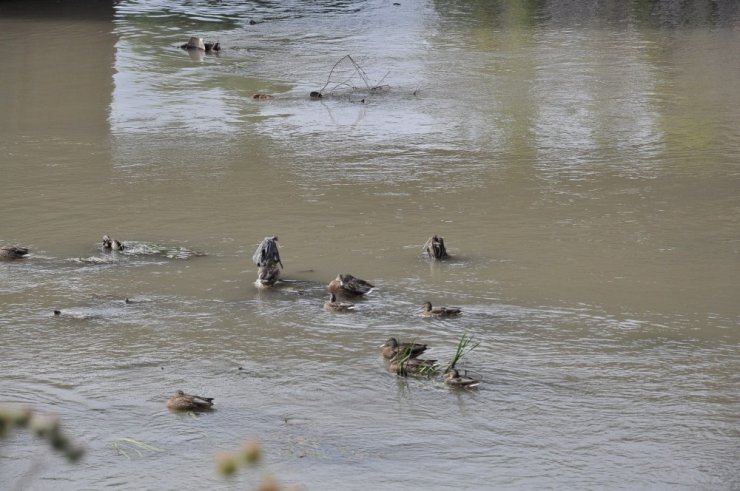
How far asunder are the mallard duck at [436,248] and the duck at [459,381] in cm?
257

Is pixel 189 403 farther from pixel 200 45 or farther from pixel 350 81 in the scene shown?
pixel 200 45

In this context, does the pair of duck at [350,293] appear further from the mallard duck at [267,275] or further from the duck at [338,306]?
the mallard duck at [267,275]

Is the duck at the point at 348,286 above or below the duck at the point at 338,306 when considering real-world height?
above

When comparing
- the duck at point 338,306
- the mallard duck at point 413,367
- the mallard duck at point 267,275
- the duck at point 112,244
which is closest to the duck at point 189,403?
the mallard duck at point 413,367

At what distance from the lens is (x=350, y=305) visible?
831 centimetres

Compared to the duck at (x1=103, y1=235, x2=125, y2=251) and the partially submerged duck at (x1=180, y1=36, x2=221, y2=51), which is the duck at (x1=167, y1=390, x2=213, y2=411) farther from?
the partially submerged duck at (x1=180, y1=36, x2=221, y2=51)

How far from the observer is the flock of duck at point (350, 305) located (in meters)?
6.67

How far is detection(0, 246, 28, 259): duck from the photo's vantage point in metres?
9.53

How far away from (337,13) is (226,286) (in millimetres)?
16346

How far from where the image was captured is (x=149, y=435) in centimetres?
628

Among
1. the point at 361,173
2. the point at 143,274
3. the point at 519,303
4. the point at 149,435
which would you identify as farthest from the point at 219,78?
the point at 149,435

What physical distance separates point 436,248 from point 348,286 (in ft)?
3.73

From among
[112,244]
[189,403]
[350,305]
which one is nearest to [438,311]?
[350,305]

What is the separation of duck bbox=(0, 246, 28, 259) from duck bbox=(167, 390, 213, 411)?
3.56 metres
